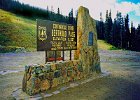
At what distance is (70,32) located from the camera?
12648 mm

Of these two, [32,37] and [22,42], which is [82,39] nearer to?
[22,42]

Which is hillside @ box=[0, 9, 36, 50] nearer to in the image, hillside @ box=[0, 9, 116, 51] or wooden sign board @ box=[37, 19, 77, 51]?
hillside @ box=[0, 9, 116, 51]

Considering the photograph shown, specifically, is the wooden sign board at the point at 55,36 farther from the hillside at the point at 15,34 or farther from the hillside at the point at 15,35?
the hillside at the point at 15,34

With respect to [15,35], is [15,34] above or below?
above

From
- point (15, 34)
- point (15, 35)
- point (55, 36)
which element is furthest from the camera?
point (15, 34)

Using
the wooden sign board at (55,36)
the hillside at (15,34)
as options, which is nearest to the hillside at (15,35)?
the hillside at (15,34)

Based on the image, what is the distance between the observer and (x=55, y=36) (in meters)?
11.4

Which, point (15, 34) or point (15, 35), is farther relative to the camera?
point (15, 34)

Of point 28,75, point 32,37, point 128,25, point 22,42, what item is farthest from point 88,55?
point 128,25

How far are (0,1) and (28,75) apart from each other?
10184cm

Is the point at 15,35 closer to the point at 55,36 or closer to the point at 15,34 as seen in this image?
the point at 15,34

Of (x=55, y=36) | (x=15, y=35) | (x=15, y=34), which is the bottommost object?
(x=55, y=36)

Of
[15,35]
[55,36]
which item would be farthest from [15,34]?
[55,36]

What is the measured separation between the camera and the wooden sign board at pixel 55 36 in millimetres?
10484
